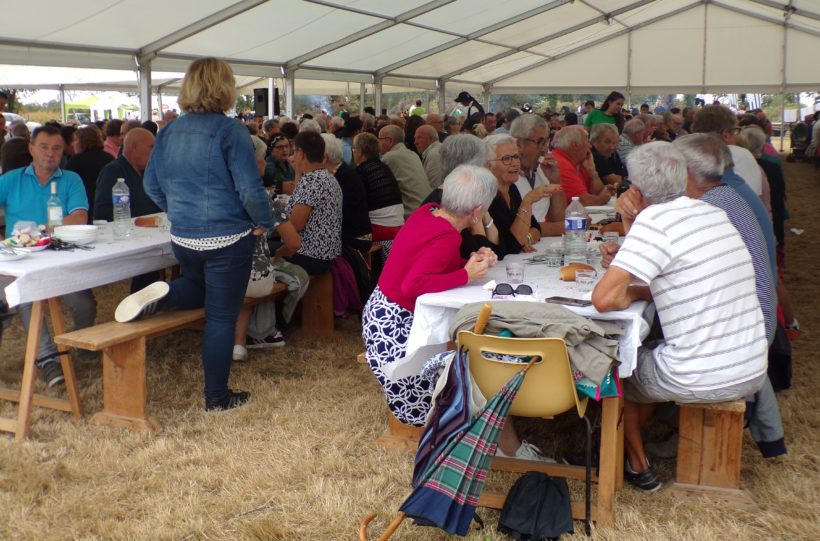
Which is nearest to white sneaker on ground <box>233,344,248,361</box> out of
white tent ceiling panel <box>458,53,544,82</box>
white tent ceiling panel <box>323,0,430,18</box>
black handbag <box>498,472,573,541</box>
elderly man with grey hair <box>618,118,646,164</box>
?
black handbag <box>498,472,573,541</box>

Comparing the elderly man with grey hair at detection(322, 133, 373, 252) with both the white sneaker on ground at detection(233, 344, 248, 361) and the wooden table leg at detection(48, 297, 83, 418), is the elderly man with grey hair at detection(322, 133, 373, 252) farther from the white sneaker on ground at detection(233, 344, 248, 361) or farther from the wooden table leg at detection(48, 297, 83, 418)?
the wooden table leg at detection(48, 297, 83, 418)

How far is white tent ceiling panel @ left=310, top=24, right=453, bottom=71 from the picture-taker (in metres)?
11.9

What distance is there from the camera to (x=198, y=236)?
11.4ft

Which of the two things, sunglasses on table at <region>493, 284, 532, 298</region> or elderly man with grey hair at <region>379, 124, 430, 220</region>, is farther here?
elderly man with grey hair at <region>379, 124, 430, 220</region>

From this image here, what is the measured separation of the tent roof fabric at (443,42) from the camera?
779 cm

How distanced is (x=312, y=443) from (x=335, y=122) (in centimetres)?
689

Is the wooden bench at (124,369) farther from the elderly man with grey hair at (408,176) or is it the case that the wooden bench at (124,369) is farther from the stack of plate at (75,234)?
the elderly man with grey hair at (408,176)

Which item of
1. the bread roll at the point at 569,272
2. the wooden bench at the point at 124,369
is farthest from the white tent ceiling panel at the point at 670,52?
the wooden bench at the point at 124,369

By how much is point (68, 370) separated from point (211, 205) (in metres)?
0.97

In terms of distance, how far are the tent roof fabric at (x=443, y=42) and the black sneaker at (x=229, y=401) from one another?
4.52 m

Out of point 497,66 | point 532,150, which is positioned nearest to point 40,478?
point 532,150

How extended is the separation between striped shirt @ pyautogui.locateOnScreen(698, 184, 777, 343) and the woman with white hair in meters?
0.93

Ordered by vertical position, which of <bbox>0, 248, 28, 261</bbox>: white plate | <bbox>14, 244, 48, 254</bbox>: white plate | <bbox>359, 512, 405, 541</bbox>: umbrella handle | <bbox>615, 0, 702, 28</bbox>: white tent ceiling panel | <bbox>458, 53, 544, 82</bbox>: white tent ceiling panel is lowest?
<bbox>359, 512, 405, 541</bbox>: umbrella handle

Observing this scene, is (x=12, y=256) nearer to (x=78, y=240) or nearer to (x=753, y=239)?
(x=78, y=240)
